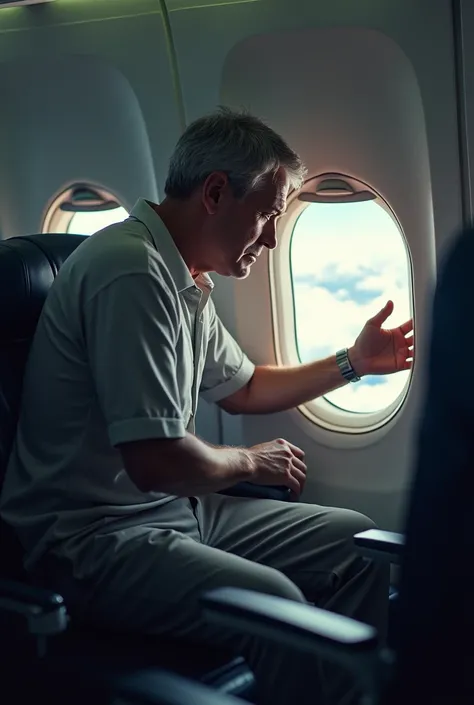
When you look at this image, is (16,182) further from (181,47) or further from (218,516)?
(218,516)

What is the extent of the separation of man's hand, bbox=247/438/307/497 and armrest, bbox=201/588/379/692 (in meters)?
0.83

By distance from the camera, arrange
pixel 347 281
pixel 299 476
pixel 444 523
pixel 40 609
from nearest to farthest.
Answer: pixel 444 523
pixel 40 609
pixel 299 476
pixel 347 281

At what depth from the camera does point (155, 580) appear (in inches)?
84.2

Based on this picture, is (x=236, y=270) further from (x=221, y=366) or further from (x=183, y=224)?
(x=221, y=366)

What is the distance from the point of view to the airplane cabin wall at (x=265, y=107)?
8.73 ft

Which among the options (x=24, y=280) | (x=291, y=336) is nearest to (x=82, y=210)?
(x=291, y=336)

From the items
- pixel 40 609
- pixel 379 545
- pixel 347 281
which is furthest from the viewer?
pixel 347 281

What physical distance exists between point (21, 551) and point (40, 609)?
1.48 ft

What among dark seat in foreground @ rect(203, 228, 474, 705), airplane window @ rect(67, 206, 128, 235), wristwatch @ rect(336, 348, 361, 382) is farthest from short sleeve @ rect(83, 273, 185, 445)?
airplane window @ rect(67, 206, 128, 235)

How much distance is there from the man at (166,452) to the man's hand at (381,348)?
396 millimetres

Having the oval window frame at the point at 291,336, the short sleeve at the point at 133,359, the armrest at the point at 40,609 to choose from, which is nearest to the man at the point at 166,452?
the short sleeve at the point at 133,359

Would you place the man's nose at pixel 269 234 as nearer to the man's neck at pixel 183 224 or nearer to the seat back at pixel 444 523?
the man's neck at pixel 183 224

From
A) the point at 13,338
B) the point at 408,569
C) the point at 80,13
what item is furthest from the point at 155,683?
the point at 80,13

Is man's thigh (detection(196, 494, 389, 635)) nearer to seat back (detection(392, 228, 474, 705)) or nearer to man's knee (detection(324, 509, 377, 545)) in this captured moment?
man's knee (detection(324, 509, 377, 545))
